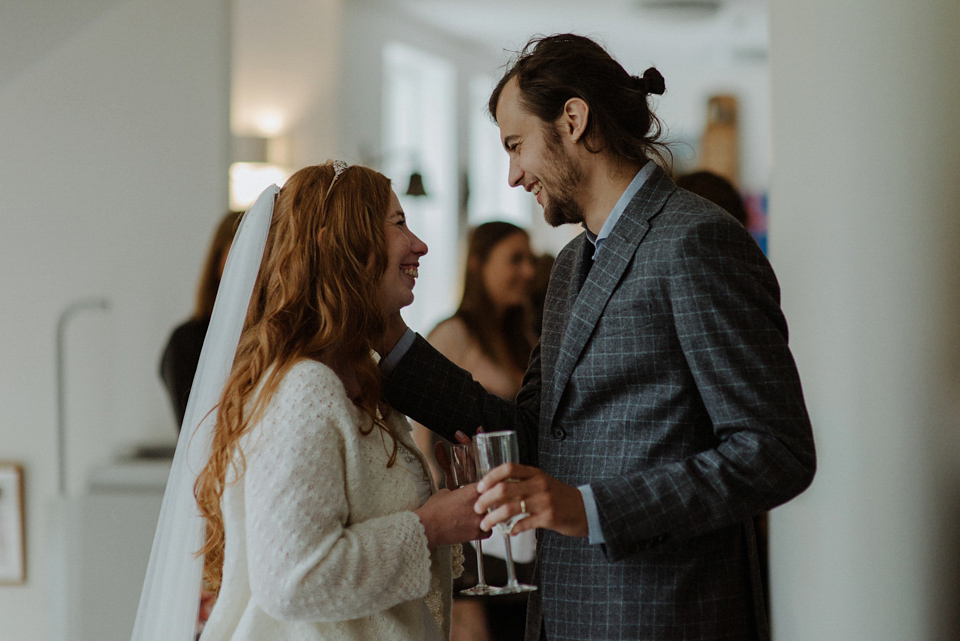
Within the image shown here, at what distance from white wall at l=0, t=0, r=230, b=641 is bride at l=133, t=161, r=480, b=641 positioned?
7.49 ft

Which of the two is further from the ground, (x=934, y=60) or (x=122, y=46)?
(x=122, y=46)

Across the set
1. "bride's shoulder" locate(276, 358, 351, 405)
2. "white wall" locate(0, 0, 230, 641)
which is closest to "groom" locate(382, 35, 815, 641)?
"bride's shoulder" locate(276, 358, 351, 405)

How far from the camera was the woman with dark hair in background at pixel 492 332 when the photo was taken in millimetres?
3334

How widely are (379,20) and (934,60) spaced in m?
5.31

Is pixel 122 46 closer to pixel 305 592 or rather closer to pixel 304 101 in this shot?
pixel 304 101

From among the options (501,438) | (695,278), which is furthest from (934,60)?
(501,438)

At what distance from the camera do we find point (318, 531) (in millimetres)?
1306

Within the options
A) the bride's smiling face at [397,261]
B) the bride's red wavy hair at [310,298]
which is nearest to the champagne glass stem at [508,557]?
the bride's red wavy hair at [310,298]

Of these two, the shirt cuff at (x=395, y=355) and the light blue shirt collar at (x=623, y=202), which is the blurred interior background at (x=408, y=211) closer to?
the light blue shirt collar at (x=623, y=202)

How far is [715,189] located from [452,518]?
1.76 meters

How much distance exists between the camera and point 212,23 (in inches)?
152

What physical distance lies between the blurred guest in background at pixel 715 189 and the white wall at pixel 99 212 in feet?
6.68

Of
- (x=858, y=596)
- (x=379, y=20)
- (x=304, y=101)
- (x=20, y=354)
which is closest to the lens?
(x=858, y=596)

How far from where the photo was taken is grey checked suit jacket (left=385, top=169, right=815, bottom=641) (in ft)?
4.29
